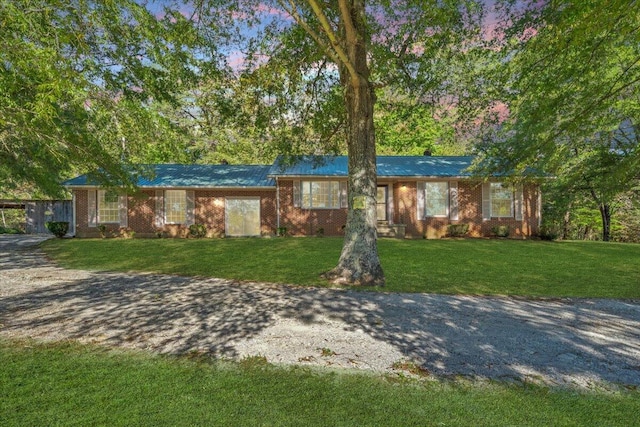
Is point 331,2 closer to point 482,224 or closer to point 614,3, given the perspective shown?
point 614,3

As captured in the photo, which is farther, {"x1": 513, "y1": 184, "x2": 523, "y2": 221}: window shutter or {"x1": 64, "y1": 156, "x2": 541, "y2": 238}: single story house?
{"x1": 513, "y1": 184, "x2": 523, "y2": 221}: window shutter

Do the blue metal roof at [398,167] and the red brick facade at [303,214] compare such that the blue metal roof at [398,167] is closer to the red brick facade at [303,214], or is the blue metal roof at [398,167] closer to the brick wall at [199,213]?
the red brick facade at [303,214]

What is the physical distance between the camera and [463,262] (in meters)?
11.0

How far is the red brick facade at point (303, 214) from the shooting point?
1798 centimetres

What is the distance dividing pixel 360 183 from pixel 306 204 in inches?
402

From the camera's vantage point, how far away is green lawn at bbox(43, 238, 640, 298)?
805cm

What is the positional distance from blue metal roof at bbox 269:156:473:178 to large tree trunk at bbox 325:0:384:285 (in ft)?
27.0

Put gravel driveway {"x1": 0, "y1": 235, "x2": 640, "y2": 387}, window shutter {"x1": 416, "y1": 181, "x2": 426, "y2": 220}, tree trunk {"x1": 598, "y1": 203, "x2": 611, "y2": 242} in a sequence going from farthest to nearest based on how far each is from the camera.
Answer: tree trunk {"x1": 598, "y1": 203, "x2": 611, "y2": 242}, window shutter {"x1": 416, "y1": 181, "x2": 426, "y2": 220}, gravel driveway {"x1": 0, "y1": 235, "x2": 640, "y2": 387}

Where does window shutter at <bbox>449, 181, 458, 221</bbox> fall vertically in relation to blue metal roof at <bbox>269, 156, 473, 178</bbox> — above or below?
below

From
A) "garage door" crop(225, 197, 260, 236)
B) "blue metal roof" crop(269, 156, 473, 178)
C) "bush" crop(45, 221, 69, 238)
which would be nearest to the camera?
"bush" crop(45, 221, 69, 238)

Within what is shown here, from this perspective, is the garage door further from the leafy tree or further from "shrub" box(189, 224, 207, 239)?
the leafy tree

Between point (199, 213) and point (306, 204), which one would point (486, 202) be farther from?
point (199, 213)

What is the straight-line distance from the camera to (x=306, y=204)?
18000mm

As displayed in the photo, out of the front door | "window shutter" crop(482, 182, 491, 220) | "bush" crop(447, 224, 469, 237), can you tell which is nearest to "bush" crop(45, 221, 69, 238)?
the front door
